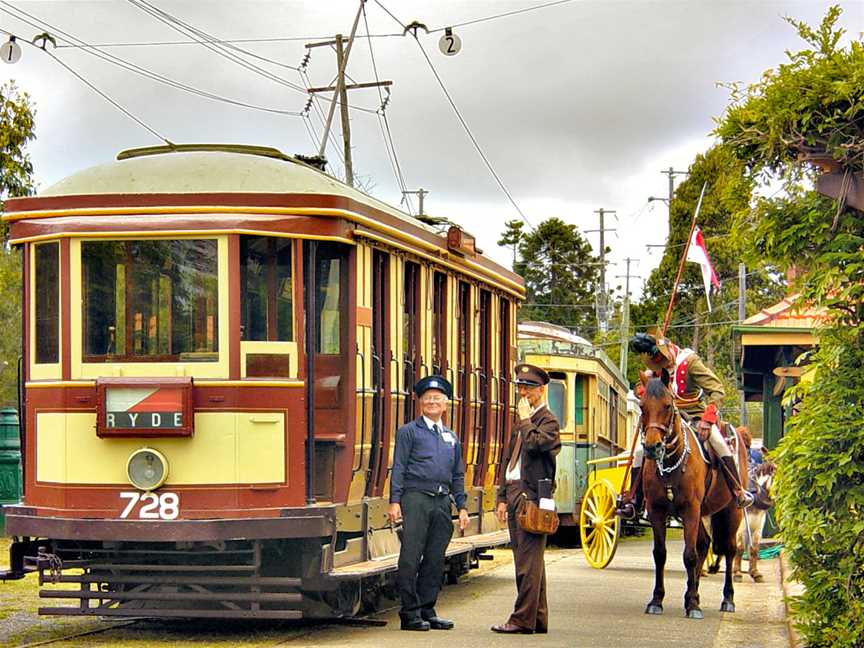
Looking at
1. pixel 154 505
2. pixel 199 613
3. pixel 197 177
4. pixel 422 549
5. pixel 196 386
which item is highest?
pixel 197 177

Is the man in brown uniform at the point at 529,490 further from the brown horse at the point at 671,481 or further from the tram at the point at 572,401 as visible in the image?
the tram at the point at 572,401

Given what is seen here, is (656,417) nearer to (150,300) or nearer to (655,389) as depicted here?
(655,389)

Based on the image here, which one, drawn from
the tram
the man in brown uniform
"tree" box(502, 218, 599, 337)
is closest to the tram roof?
the man in brown uniform

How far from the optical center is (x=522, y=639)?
11.2 metres

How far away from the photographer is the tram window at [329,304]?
1148 cm

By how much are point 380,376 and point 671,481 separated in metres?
Result: 2.98

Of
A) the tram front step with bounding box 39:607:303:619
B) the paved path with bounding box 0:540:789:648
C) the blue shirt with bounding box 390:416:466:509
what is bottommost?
the paved path with bounding box 0:540:789:648

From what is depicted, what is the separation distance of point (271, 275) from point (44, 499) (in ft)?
7.42

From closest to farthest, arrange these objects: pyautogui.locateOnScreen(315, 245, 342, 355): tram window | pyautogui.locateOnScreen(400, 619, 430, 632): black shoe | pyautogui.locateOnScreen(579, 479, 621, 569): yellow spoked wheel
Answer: pyautogui.locateOnScreen(315, 245, 342, 355): tram window
pyautogui.locateOnScreen(400, 619, 430, 632): black shoe
pyautogui.locateOnScreen(579, 479, 621, 569): yellow spoked wheel

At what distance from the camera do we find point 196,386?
10.8 m

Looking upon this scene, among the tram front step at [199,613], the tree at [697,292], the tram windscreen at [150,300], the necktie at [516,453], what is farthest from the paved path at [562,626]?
the tree at [697,292]

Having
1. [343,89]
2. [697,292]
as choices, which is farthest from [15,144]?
[697,292]

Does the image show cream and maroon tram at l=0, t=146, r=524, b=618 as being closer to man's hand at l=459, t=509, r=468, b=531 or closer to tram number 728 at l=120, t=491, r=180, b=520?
tram number 728 at l=120, t=491, r=180, b=520

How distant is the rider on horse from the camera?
14.1m
